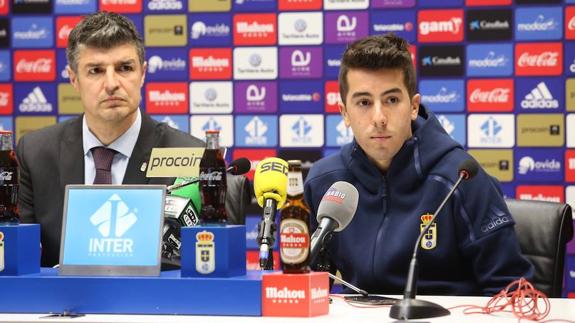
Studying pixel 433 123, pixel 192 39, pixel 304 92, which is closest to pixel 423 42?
pixel 304 92

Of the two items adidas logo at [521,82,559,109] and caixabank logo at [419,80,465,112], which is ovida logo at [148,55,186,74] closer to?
caixabank logo at [419,80,465,112]

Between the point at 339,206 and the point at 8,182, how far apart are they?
34.4 inches

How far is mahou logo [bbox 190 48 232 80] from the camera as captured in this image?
5.51 m

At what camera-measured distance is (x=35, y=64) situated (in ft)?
18.7

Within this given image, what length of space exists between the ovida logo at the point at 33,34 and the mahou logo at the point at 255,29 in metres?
1.29

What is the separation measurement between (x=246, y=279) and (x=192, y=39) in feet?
12.1

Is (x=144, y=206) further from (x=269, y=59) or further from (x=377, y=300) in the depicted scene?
(x=269, y=59)

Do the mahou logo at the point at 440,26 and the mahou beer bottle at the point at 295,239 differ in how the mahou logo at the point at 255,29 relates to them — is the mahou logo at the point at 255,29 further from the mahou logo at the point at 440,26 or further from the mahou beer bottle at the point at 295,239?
the mahou beer bottle at the point at 295,239

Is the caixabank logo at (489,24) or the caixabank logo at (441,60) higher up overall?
the caixabank logo at (489,24)

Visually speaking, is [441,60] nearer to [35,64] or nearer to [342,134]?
[342,134]

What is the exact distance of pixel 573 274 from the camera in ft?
17.1

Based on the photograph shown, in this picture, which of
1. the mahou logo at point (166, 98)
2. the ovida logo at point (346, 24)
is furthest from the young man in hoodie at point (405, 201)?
the mahou logo at point (166, 98)

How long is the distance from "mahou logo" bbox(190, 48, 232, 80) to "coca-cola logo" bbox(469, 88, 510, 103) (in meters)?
1.52

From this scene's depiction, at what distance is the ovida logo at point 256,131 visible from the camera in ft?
18.0
